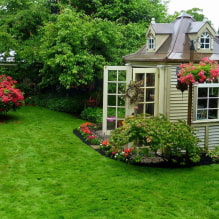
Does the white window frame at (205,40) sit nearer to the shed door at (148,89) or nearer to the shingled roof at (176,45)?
the shingled roof at (176,45)

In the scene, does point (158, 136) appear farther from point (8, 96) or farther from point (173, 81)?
point (8, 96)

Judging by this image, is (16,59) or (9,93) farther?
(16,59)

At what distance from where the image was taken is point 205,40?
9234 millimetres

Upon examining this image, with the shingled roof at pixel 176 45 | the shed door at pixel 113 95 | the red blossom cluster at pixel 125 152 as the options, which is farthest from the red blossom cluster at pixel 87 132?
the shingled roof at pixel 176 45

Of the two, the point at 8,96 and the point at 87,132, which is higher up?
the point at 8,96

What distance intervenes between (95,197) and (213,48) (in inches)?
228

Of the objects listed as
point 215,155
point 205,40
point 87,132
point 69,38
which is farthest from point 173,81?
point 69,38

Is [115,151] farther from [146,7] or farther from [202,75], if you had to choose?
[146,7]

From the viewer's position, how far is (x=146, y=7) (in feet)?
59.0

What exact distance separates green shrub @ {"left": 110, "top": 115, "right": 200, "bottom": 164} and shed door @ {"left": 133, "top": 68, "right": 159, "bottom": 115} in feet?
3.56

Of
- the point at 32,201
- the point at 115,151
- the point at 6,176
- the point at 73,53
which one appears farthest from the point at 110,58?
the point at 32,201

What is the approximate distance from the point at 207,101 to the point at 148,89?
163 cm

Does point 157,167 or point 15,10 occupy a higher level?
point 15,10

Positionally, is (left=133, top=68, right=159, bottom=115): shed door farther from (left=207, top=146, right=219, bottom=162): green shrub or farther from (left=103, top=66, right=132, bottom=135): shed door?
(left=207, top=146, right=219, bottom=162): green shrub
